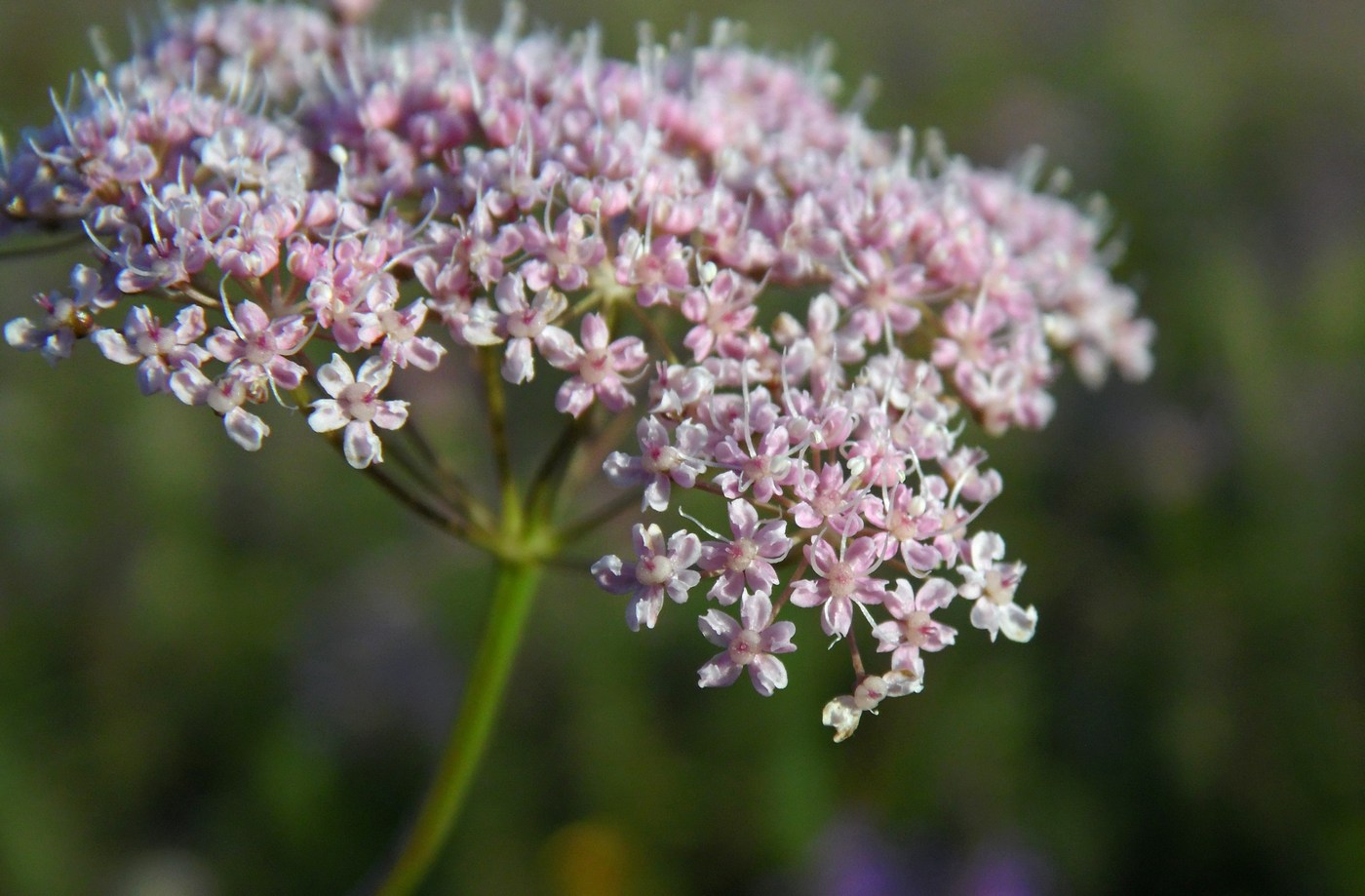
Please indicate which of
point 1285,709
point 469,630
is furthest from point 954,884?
point 469,630

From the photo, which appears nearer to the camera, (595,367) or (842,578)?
(842,578)

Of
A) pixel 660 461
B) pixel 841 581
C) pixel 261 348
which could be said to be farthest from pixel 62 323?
pixel 841 581

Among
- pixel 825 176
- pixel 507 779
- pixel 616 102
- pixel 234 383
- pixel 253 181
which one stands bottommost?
pixel 507 779

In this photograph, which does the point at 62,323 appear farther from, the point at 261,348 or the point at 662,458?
the point at 662,458

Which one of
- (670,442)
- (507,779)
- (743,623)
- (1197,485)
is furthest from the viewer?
(1197,485)

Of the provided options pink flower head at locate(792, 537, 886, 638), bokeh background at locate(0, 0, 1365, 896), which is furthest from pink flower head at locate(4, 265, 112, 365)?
bokeh background at locate(0, 0, 1365, 896)

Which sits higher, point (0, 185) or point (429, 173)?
point (429, 173)

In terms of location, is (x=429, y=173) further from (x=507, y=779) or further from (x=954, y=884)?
(x=954, y=884)
